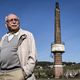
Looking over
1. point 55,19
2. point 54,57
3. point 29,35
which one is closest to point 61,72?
point 54,57

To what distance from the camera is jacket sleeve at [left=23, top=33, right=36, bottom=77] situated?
480cm

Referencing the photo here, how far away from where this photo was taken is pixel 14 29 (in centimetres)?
508

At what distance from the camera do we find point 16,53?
16.3ft

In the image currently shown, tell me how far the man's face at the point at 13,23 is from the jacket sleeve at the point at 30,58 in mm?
241

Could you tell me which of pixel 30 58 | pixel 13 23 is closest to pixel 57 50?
pixel 13 23

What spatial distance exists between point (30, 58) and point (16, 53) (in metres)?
0.22

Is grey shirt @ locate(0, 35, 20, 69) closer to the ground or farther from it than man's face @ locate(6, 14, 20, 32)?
closer to the ground

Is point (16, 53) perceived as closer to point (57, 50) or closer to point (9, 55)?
point (9, 55)

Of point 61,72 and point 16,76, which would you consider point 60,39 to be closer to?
point 61,72

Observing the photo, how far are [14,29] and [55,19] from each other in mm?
64996

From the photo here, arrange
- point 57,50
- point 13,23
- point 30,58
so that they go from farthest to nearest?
point 57,50 → point 13,23 → point 30,58

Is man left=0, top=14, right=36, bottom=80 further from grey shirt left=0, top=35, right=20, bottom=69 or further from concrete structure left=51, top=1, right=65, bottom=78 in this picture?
concrete structure left=51, top=1, right=65, bottom=78

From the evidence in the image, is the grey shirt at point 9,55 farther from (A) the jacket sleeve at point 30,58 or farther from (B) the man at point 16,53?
(A) the jacket sleeve at point 30,58

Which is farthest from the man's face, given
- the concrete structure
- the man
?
the concrete structure
